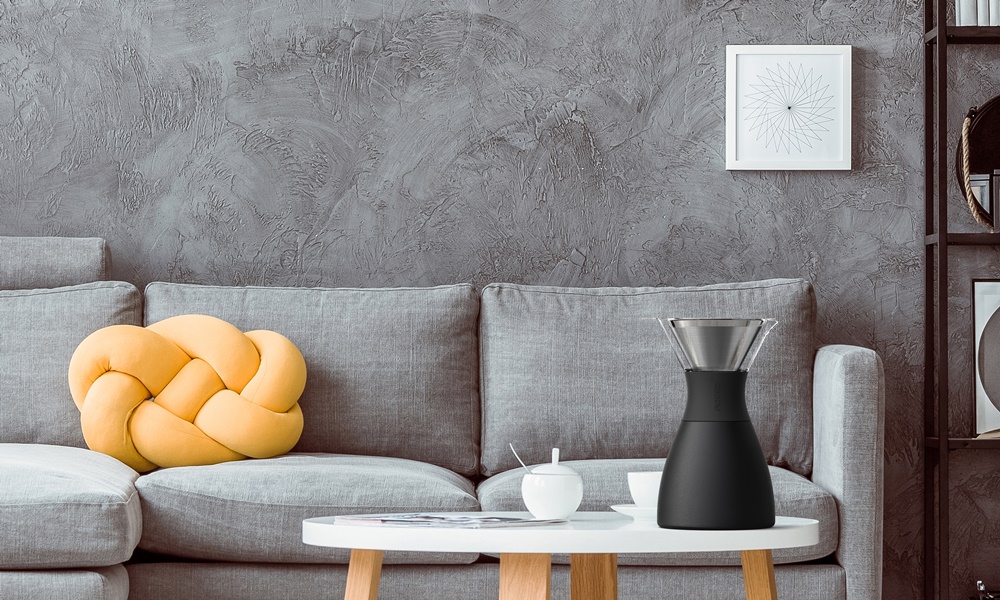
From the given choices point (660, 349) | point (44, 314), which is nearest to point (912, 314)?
point (660, 349)

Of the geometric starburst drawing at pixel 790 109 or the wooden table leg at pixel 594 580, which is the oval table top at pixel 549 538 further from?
the geometric starburst drawing at pixel 790 109

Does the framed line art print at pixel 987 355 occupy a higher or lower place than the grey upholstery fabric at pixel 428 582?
higher

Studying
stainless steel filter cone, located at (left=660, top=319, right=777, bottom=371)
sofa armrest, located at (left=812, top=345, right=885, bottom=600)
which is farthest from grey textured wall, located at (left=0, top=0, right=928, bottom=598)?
stainless steel filter cone, located at (left=660, top=319, right=777, bottom=371)

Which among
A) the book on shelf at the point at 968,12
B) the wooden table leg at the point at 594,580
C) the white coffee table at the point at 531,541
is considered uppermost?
the book on shelf at the point at 968,12

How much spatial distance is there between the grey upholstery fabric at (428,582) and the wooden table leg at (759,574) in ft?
2.00

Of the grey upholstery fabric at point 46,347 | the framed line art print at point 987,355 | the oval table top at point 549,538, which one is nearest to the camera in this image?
the oval table top at point 549,538

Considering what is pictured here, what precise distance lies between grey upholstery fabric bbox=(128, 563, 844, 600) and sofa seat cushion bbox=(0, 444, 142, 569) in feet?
0.48

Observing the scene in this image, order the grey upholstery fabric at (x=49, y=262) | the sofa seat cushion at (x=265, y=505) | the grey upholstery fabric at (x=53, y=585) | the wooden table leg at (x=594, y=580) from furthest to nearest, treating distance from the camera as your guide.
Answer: the grey upholstery fabric at (x=49, y=262) < the sofa seat cushion at (x=265, y=505) < the grey upholstery fabric at (x=53, y=585) < the wooden table leg at (x=594, y=580)

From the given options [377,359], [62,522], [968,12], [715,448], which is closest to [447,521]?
[715,448]

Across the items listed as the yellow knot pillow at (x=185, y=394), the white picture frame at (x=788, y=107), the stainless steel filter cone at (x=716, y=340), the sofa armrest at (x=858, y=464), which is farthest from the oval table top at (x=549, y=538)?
the white picture frame at (x=788, y=107)

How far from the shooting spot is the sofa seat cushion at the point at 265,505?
194 cm

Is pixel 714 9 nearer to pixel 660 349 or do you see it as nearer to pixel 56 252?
pixel 660 349

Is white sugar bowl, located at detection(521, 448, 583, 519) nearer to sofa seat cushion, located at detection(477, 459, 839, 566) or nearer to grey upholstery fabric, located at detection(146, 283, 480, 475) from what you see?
sofa seat cushion, located at detection(477, 459, 839, 566)

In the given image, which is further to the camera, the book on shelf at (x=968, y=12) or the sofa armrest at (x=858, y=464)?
the book on shelf at (x=968, y=12)
